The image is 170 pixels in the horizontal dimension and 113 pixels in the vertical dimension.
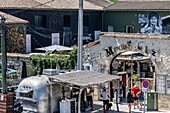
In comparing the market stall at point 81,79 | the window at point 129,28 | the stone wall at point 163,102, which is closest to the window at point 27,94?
the market stall at point 81,79

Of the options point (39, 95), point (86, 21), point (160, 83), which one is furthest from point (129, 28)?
point (39, 95)

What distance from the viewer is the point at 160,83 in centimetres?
2748

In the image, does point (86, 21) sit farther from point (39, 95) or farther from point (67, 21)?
point (39, 95)

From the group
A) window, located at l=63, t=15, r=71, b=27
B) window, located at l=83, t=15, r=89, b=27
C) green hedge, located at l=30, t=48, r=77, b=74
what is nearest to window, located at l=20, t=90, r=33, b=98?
green hedge, located at l=30, t=48, r=77, b=74

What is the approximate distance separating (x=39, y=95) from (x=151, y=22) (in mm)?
23479

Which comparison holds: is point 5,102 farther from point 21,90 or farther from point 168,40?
point 168,40

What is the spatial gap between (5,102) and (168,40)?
983cm

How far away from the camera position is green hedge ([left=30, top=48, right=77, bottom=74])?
103ft

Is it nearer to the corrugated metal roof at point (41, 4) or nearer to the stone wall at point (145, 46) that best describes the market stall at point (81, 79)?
the stone wall at point (145, 46)

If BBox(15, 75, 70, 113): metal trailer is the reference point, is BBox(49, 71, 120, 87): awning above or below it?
above

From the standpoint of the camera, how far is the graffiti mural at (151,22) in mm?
45438

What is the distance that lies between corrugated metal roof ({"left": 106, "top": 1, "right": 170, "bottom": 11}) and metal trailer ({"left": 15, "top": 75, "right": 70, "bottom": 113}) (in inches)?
881

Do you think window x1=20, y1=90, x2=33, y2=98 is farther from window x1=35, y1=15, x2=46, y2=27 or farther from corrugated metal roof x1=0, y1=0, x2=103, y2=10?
window x1=35, y1=15, x2=46, y2=27

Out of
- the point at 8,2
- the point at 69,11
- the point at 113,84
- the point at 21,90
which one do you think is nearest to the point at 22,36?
the point at 8,2
